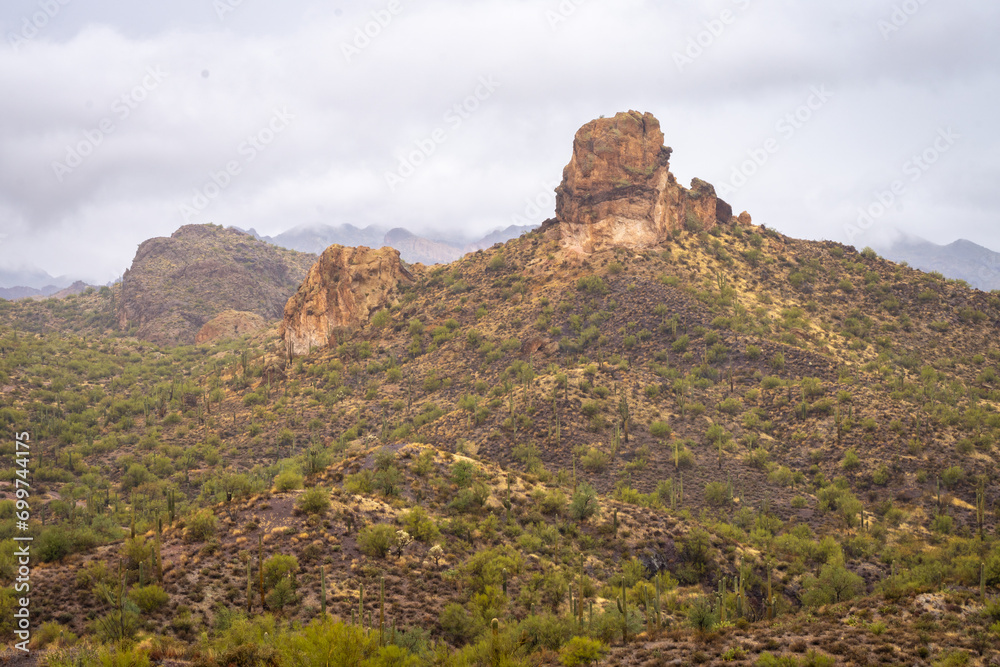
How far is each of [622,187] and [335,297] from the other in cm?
3535

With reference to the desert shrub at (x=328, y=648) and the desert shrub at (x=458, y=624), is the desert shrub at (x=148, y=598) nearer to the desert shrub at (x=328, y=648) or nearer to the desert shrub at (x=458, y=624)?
the desert shrub at (x=328, y=648)

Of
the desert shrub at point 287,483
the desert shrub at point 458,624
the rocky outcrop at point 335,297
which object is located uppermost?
the rocky outcrop at point 335,297

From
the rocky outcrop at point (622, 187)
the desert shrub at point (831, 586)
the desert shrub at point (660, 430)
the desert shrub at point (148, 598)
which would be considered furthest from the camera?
the rocky outcrop at point (622, 187)

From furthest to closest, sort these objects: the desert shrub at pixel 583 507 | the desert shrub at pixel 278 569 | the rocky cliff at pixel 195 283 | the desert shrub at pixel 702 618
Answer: the rocky cliff at pixel 195 283 → the desert shrub at pixel 583 507 → the desert shrub at pixel 278 569 → the desert shrub at pixel 702 618

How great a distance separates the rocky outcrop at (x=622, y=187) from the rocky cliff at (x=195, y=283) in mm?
82135

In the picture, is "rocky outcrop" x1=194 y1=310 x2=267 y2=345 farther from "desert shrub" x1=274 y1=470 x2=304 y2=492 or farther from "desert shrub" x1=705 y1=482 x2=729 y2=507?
"desert shrub" x1=705 y1=482 x2=729 y2=507

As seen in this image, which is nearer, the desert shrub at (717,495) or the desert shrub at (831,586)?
the desert shrub at (831,586)

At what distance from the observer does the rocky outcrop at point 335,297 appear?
251 ft

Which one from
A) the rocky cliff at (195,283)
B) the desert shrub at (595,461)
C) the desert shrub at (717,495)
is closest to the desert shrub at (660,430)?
the desert shrub at (595,461)

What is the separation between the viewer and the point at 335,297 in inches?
3041

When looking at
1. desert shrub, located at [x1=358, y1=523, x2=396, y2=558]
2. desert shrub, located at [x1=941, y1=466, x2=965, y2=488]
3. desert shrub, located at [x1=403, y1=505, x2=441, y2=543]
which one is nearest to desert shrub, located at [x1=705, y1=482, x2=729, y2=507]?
desert shrub, located at [x1=941, y1=466, x2=965, y2=488]

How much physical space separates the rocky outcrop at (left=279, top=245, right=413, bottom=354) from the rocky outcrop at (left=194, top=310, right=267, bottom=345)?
1656 inches

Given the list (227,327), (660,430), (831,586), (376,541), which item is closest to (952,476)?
(831,586)

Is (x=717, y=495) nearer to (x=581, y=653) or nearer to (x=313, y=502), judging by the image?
(x=581, y=653)
